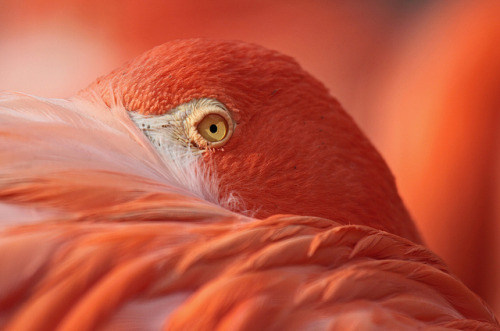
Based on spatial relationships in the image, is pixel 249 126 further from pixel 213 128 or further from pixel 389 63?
pixel 389 63

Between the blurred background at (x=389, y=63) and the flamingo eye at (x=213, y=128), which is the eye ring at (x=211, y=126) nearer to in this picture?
the flamingo eye at (x=213, y=128)

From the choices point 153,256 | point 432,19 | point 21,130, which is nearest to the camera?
point 153,256

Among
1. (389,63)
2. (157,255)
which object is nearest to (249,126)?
(157,255)

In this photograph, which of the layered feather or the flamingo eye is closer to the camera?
the layered feather

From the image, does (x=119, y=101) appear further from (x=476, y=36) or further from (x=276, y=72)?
(x=476, y=36)

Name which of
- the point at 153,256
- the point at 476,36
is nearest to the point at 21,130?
the point at 153,256

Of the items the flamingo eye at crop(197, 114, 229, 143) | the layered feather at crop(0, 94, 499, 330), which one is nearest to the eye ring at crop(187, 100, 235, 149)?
the flamingo eye at crop(197, 114, 229, 143)

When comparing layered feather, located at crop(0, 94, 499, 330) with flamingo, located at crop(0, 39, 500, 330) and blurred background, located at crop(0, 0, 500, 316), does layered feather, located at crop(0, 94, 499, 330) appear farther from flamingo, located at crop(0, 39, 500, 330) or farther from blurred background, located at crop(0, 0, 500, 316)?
blurred background, located at crop(0, 0, 500, 316)
